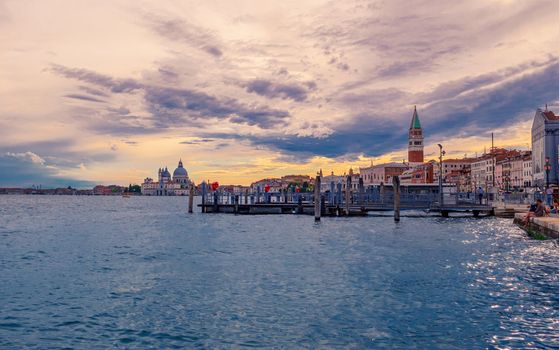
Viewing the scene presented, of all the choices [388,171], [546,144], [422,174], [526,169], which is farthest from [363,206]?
[388,171]

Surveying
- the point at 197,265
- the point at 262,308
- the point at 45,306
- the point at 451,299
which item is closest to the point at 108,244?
the point at 197,265

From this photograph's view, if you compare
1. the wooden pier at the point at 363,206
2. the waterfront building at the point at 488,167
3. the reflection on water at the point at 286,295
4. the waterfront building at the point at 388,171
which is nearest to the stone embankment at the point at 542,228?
the reflection on water at the point at 286,295

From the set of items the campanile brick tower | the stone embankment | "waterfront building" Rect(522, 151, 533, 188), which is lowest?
the stone embankment

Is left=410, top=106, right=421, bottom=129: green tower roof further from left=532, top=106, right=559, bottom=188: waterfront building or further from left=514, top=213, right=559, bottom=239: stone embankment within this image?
left=514, top=213, right=559, bottom=239: stone embankment

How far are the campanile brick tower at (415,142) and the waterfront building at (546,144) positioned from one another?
90759 millimetres

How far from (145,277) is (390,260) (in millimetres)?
10441

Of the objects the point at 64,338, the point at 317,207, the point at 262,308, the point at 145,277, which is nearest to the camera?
the point at 64,338

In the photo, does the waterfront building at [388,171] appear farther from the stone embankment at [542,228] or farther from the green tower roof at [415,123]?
the stone embankment at [542,228]

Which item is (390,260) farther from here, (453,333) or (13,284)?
(13,284)

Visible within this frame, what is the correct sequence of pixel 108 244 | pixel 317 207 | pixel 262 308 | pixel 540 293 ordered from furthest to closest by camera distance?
pixel 317 207 → pixel 108 244 → pixel 540 293 → pixel 262 308

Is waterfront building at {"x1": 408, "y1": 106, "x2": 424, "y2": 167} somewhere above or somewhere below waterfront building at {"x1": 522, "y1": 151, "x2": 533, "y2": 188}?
above

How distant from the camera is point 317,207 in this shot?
48.0 meters

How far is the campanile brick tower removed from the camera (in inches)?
7283

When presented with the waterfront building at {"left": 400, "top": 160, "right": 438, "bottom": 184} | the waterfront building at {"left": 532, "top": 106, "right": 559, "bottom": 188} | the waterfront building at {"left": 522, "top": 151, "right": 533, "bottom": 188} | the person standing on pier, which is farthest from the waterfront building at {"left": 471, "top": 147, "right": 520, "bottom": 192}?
the person standing on pier
